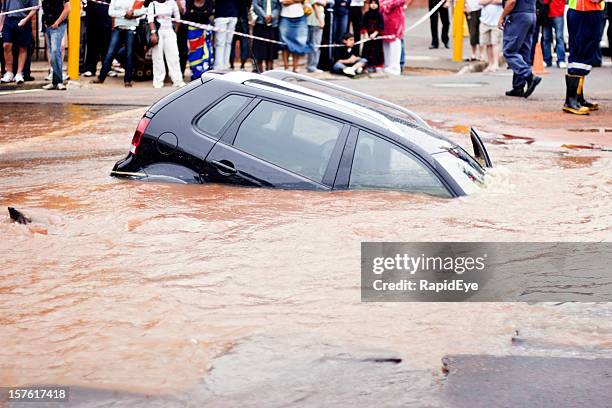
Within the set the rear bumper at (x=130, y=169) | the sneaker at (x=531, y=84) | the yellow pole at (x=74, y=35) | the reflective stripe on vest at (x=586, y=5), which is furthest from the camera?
the yellow pole at (x=74, y=35)

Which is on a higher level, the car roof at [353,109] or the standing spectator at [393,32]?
the car roof at [353,109]

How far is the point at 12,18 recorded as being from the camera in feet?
61.6

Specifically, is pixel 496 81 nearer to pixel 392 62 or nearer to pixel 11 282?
pixel 392 62

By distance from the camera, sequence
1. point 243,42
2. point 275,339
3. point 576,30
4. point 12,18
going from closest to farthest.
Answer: point 275,339, point 576,30, point 12,18, point 243,42

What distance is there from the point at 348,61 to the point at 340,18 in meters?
0.87

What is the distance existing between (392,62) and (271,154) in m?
14.7

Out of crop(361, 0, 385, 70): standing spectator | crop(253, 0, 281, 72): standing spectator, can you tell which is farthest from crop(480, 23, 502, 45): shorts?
crop(253, 0, 281, 72): standing spectator

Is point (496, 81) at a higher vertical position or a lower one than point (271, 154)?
lower

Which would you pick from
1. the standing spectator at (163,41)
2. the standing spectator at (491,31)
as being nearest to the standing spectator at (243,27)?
the standing spectator at (163,41)

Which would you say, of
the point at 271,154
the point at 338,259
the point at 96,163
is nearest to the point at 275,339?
the point at 338,259

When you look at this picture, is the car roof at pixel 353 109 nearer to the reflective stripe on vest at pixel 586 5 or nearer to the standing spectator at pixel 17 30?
the reflective stripe on vest at pixel 586 5

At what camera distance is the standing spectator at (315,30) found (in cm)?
2147

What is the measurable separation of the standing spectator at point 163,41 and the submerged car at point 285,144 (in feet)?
34.4

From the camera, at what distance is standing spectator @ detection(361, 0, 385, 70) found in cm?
2212
